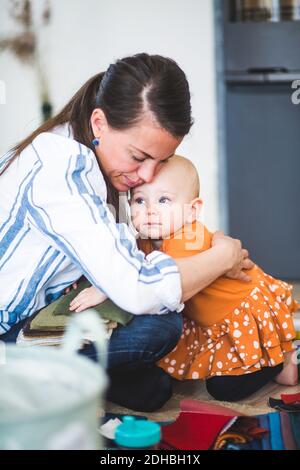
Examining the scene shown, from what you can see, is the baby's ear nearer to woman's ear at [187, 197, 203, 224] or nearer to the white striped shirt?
woman's ear at [187, 197, 203, 224]

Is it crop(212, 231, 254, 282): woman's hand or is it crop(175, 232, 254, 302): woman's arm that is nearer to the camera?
crop(175, 232, 254, 302): woman's arm

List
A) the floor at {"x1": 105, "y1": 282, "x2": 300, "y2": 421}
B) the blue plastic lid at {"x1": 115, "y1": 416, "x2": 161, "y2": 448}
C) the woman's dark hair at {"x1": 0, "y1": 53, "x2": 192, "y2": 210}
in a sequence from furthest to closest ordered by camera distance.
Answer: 1. the floor at {"x1": 105, "y1": 282, "x2": 300, "y2": 421}
2. the woman's dark hair at {"x1": 0, "y1": 53, "x2": 192, "y2": 210}
3. the blue plastic lid at {"x1": 115, "y1": 416, "x2": 161, "y2": 448}

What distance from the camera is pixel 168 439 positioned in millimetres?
1313

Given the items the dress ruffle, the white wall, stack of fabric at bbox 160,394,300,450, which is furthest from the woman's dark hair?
the white wall

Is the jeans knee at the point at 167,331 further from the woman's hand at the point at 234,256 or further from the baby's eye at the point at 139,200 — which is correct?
the baby's eye at the point at 139,200

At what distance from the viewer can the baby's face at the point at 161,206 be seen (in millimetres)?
1625

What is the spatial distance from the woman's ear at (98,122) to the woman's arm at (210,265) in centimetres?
31

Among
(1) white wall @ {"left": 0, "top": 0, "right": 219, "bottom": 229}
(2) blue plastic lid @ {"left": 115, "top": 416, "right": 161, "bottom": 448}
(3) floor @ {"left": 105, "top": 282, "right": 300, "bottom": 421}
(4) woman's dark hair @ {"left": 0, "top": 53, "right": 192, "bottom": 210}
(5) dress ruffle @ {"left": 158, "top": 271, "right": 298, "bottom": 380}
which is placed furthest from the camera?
(1) white wall @ {"left": 0, "top": 0, "right": 219, "bottom": 229}

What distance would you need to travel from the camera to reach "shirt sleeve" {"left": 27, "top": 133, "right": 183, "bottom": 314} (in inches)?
50.1

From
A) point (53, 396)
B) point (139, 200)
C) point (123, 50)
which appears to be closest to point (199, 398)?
point (139, 200)

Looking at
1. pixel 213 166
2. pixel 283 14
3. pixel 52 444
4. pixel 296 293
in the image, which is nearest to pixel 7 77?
pixel 213 166

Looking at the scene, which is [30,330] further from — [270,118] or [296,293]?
[270,118]

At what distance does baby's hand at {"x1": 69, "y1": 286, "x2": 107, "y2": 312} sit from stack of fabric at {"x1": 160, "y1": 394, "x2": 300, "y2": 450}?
283 mm

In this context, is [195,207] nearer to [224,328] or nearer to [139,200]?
[139,200]
